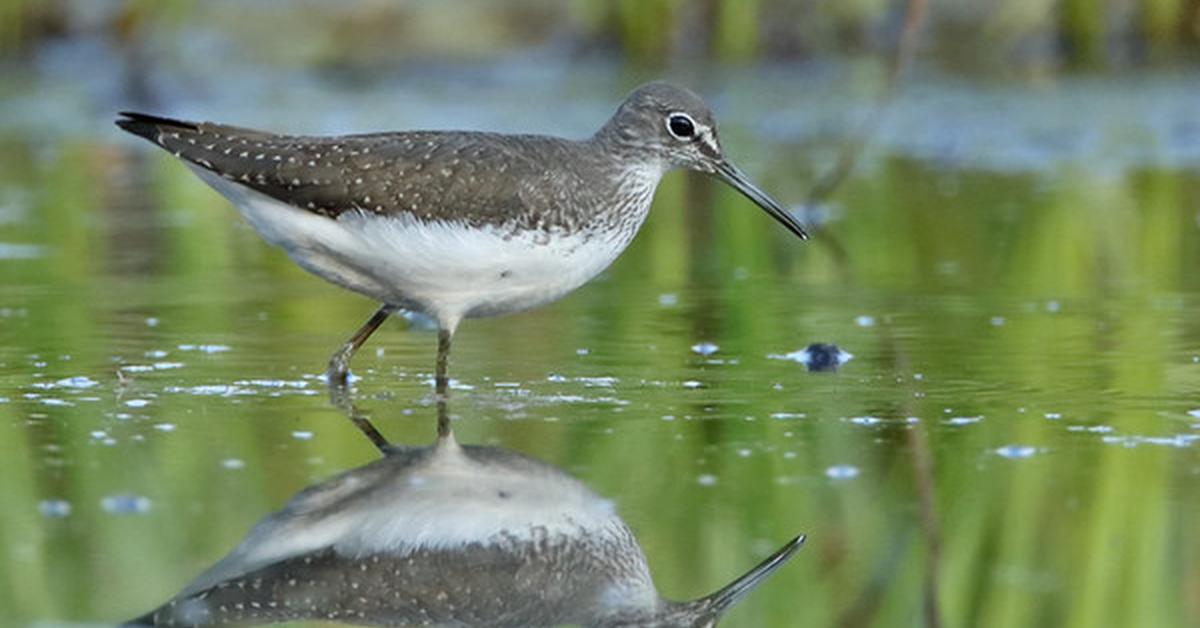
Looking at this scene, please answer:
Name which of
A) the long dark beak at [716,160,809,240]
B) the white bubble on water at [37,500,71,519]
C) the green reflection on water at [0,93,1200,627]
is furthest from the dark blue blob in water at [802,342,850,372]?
the white bubble on water at [37,500,71,519]

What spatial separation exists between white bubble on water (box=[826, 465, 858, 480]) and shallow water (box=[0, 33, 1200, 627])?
1 cm

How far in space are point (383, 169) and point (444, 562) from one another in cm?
217

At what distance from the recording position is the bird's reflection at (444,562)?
4070 millimetres

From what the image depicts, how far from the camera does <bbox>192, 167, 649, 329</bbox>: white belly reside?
244 inches

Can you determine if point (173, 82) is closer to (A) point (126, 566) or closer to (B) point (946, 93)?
(B) point (946, 93)

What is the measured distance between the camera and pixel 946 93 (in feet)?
45.1

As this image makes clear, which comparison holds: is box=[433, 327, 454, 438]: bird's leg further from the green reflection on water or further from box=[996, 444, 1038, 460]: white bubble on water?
box=[996, 444, 1038, 460]: white bubble on water

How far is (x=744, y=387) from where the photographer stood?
6215 mm

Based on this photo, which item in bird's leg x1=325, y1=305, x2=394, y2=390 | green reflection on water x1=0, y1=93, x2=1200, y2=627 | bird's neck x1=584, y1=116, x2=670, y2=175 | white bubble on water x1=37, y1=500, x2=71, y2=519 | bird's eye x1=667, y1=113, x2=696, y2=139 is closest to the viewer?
green reflection on water x1=0, y1=93, x2=1200, y2=627

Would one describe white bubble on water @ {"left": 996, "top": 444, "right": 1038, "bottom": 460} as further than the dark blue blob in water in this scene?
No

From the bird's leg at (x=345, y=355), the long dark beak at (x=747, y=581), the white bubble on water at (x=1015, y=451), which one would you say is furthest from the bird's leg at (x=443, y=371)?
the long dark beak at (x=747, y=581)

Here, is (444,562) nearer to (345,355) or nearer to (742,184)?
(345,355)

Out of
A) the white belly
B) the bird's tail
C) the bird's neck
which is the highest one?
the bird's tail

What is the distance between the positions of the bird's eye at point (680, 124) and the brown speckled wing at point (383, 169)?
0.50 m
